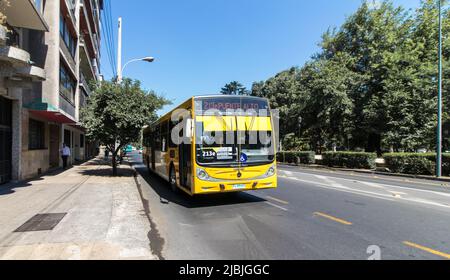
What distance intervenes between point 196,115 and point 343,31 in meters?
30.2

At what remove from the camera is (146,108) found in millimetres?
15219

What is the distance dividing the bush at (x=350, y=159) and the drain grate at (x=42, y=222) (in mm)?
22588

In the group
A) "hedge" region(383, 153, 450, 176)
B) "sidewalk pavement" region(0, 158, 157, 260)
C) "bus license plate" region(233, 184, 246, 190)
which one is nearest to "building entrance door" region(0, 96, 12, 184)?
"sidewalk pavement" region(0, 158, 157, 260)

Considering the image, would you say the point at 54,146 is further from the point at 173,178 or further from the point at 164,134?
the point at 173,178

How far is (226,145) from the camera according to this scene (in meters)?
8.35

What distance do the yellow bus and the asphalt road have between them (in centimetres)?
74

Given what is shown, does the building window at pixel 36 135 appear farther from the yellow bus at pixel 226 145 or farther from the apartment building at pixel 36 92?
the yellow bus at pixel 226 145

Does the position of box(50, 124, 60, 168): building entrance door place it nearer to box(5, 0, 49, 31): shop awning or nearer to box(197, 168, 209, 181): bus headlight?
box(5, 0, 49, 31): shop awning

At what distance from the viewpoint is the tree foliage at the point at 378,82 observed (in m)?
23.9

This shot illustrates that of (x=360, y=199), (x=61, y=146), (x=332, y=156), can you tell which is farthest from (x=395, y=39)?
(x=61, y=146)

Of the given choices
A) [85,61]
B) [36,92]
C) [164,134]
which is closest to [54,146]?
[36,92]

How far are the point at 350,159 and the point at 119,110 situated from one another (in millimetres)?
19329

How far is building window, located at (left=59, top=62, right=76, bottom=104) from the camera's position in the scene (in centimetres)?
1928

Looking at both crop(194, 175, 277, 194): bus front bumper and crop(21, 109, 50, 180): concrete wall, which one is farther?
crop(21, 109, 50, 180): concrete wall
